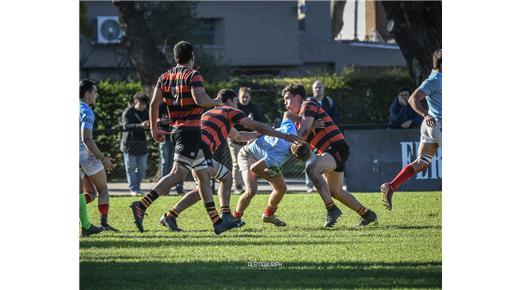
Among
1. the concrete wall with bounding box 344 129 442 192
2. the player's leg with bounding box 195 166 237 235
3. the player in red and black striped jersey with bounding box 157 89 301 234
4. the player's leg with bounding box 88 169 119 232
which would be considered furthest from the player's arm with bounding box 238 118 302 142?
the concrete wall with bounding box 344 129 442 192

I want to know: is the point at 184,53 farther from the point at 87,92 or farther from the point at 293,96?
the point at 293,96

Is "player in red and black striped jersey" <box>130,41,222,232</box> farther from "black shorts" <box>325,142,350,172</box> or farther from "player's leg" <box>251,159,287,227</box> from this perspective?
"black shorts" <box>325,142,350,172</box>

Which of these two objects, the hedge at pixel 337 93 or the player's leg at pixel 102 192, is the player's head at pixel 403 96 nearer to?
the hedge at pixel 337 93

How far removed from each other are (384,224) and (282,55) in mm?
21462

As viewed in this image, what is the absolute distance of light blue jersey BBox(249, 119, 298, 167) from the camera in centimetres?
1101

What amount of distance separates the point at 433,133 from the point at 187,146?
2586 millimetres

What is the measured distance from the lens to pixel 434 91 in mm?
10539

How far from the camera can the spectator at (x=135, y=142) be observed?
16.2m

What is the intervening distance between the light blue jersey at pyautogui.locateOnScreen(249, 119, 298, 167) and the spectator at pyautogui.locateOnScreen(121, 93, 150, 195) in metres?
5.07

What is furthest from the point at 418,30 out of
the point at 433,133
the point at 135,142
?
the point at 433,133

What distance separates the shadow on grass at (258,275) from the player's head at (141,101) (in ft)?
24.7

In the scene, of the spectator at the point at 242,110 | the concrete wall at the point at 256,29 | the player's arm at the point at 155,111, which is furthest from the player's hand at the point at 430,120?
the concrete wall at the point at 256,29
